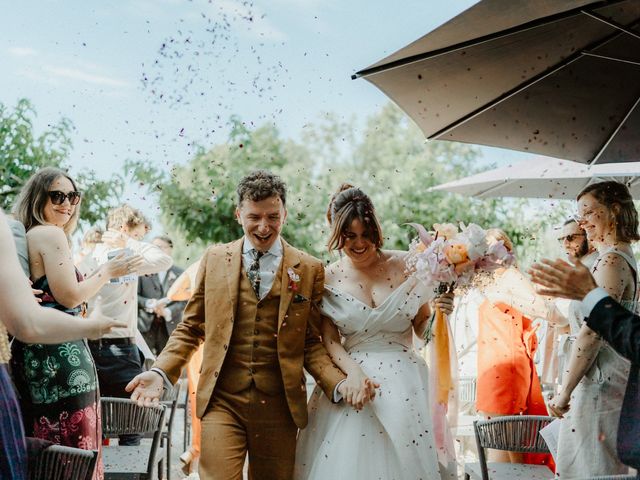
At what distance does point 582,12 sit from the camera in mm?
3229

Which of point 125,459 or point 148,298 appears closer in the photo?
point 125,459

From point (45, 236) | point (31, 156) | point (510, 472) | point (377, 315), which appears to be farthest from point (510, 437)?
point (31, 156)

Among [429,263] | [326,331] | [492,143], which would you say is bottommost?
[326,331]

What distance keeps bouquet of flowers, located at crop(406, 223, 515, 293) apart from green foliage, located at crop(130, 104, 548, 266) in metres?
13.6

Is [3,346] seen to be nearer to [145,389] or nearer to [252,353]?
Result: [145,389]

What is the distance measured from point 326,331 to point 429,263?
66 centimetres

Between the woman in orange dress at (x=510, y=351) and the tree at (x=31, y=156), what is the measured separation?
4.46m

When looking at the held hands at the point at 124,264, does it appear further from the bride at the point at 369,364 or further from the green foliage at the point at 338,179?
the green foliage at the point at 338,179

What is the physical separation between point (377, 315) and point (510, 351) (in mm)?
2253

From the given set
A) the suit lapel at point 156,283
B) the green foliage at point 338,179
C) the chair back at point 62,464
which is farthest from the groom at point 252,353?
the green foliage at point 338,179

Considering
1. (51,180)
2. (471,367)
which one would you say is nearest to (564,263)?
(51,180)

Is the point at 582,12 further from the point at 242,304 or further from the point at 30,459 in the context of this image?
the point at 30,459

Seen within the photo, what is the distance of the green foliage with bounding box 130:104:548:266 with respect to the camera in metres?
19.0

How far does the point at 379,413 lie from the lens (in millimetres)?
3508
